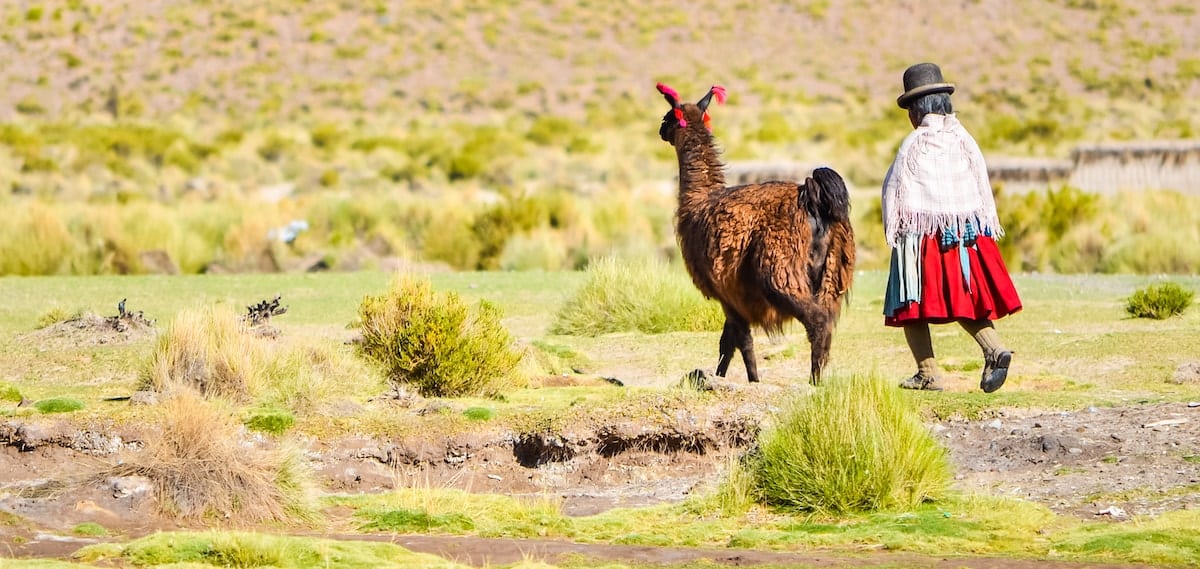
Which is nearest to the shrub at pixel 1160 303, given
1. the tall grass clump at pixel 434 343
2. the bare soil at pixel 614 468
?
the bare soil at pixel 614 468

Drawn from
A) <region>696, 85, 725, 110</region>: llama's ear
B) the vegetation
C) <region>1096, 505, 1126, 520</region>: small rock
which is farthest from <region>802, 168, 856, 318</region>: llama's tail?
the vegetation

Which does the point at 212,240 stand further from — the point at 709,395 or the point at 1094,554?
the point at 1094,554

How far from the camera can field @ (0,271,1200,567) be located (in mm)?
8164

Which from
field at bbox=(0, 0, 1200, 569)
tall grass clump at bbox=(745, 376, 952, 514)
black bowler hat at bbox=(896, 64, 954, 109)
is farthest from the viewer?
black bowler hat at bbox=(896, 64, 954, 109)

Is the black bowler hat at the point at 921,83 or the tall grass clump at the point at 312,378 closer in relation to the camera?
the black bowler hat at the point at 921,83

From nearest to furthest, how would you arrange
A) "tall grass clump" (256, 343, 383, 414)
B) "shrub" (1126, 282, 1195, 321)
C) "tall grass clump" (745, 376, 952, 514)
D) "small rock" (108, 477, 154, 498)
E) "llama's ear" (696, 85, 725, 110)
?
"tall grass clump" (745, 376, 952, 514) < "small rock" (108, 477, 154, 498) < "tall grass clump" (256, 343, 383, 414) < "llama's ear" (696, 85, 725, 110) < "shrub" (1126, 282, 1195, 321)

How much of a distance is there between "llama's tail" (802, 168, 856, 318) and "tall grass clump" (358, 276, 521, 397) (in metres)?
2.57

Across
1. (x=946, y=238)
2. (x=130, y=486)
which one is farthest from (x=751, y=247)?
(x=130, y=486)

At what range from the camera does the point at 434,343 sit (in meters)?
12.0

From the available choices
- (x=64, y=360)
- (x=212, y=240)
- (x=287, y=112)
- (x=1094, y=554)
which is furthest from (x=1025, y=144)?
(x=1094, y=554)

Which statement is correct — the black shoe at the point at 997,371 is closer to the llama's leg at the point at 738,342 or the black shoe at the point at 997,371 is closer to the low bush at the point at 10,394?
the llama's leg at the point at 738,342

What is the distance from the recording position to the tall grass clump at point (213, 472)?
8914 mm

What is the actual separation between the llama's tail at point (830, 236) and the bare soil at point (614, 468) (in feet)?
3.34

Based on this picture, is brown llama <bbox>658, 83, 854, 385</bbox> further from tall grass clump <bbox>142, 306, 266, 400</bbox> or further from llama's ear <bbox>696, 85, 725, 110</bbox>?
tall grass clump <bbox>142, 306, 266, 400</bbox>
